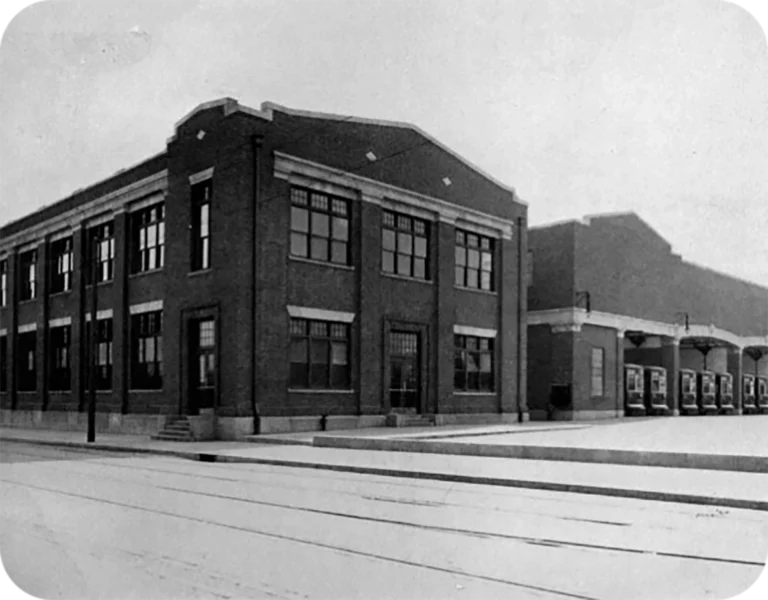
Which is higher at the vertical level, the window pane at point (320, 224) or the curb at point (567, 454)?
the window pane at point (320, 224)

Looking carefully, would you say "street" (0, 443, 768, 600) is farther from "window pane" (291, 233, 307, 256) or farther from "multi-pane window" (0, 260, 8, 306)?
"multi-pane window" (0, 260, 8, 306)

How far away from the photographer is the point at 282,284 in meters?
26.4

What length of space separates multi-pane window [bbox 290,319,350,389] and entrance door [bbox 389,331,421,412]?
231 centimetres

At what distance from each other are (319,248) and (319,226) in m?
0.73

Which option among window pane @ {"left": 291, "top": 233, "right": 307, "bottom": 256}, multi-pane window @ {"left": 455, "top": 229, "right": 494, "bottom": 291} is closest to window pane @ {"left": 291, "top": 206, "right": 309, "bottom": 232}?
window pane @ {"left": 291, "top": 233, "right": 307, "bottom": 256}

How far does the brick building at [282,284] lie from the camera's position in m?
25.9

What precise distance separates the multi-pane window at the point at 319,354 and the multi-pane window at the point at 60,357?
12.5 meters

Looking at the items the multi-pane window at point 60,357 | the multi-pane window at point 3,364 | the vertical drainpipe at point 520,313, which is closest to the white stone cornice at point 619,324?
the vertical drainpipe at point 520,313

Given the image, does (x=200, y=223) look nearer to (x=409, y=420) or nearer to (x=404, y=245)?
(x=404, y=245)

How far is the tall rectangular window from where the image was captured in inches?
1069

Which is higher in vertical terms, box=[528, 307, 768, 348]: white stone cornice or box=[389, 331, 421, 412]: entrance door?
box=[528, 307, 768, 348]: white stone cornice

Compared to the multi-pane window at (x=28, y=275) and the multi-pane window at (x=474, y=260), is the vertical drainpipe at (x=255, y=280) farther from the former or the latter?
the multi-pane window at (x=28, y=275)

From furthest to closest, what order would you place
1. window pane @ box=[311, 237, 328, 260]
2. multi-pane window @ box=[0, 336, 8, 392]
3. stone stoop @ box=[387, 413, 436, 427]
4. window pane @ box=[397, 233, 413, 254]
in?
multi-pane window @ box=[0, 336, 8, 392]
window pane @ box=[397, 233, 413, 254]
stone stoop @ box=[387, 413, 436, 427]
window pane @ box=[311, 237, 328, 260]

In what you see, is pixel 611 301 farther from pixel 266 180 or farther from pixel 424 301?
pixel 266 180
